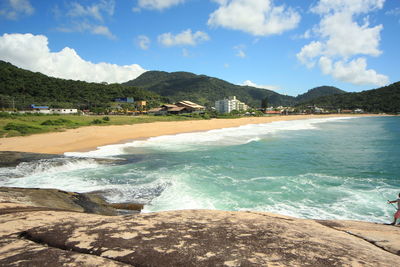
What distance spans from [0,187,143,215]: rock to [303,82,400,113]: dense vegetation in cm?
16510

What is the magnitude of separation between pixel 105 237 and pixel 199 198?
6891mm

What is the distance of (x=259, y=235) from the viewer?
3170 mm

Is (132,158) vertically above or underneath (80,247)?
underneath

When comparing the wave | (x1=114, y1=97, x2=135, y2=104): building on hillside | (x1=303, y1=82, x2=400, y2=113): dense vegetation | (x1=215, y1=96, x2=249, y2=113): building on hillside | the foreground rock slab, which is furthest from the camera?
(x1=303, y1=82, x2=400, y2=113): dense vegetation

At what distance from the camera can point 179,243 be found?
2.80 metres

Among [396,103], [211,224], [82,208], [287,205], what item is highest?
[396,103]

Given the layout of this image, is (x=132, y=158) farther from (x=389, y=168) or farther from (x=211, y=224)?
(x=389, y=168)

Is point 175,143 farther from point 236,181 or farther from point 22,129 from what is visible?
point 22,129

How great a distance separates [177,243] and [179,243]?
1.0 inches

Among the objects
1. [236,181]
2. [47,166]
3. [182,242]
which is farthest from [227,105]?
[182,242]

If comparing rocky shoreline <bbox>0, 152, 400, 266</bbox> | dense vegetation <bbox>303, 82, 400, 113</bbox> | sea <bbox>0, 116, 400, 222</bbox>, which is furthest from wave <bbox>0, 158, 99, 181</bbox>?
dense vegetation <bbox>303, 82, 400, 113</bbox>

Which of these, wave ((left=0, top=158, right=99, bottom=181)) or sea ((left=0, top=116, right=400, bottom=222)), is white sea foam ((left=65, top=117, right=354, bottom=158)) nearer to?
sea ((left=0, top=116, right=400, bottom=222))

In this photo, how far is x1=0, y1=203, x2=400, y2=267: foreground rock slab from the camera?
2.40 meters

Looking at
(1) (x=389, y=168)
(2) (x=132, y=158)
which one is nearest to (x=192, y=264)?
(2) (x=132, y=158)
